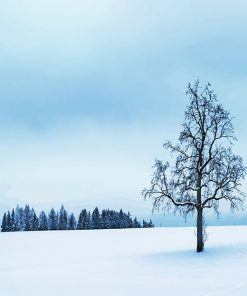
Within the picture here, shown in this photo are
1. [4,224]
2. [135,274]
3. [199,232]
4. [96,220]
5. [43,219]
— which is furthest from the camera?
[43,219]

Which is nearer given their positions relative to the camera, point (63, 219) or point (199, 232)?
point (199, 232)

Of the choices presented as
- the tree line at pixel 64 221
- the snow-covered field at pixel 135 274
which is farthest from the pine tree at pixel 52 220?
the snow-covered field at pixel 135 274

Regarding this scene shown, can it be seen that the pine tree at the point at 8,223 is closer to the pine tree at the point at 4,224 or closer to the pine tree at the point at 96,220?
the pine tree at the point at 4,224

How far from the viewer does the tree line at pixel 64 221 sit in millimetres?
136750

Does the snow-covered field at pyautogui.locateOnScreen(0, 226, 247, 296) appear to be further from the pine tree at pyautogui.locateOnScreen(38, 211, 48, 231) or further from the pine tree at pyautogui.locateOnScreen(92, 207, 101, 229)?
the pine tree at pyautogui.locateOnScreen(38, 211, 48, 231)

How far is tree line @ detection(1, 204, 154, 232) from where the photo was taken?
137 m

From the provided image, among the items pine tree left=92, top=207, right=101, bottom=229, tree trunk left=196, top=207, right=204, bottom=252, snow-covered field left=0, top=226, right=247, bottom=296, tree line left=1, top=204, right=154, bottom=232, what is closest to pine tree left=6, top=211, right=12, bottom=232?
tree line left=1, top=204, right=154, bottom=232

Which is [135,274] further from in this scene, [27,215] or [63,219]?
[27,215]

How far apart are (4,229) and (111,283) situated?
136 meters

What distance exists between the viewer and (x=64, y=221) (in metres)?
155

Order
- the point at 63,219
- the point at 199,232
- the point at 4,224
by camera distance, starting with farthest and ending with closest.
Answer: the point at 63,219
the point at 4,224
the point at 199,232

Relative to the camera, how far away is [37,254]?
37.3 m

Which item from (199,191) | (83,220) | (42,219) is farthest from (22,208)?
(199,191)

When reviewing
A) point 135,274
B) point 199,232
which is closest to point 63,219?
point 199,232
